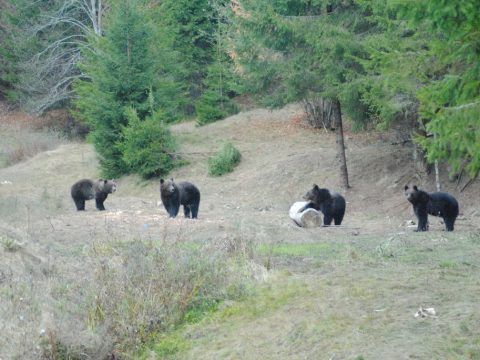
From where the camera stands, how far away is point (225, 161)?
108 ft

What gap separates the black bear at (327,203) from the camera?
64.2ft

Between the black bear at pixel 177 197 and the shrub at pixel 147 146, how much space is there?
41.3ft

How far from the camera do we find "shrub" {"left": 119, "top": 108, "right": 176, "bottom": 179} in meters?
33.5

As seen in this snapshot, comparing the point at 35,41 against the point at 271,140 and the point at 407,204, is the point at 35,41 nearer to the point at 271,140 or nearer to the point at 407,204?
the point at 271,140

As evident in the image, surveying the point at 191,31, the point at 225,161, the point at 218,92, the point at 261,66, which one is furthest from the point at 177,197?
the point at 191,31

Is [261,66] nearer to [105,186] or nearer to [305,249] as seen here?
[105,186]

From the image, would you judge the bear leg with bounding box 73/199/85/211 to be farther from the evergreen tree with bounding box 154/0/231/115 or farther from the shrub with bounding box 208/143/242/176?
the evergreen tree with bounding box 154/0/231/115

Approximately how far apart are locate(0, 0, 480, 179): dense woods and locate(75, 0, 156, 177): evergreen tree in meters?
0.06

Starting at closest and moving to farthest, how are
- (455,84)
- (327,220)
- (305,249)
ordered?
(455,84), (305,249), (327,220)

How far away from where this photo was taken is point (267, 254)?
1179 cm

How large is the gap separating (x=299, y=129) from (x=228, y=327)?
1122 inches

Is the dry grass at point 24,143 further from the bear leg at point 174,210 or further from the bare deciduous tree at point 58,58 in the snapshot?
the bear leg at point 174,210

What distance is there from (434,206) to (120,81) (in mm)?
20420

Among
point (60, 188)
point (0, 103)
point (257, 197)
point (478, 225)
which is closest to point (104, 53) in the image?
point (60, 188)
